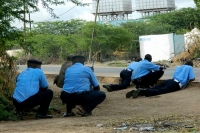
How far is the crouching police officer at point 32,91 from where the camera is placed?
9.72 metres

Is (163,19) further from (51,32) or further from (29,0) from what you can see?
(29,0)

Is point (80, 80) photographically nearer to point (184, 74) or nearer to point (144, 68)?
point (184, 74)

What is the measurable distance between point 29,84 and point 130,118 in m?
2.53

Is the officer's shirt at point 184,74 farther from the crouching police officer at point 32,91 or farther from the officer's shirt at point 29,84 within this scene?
the officer's shirt at point 29,84

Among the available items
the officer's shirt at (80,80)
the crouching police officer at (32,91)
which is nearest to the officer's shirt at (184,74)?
the officer's shirt at (80,80)

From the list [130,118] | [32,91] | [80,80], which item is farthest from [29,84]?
[130,118]

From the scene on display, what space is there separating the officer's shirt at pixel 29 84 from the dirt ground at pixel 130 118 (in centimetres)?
59

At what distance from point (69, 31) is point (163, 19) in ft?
39.8

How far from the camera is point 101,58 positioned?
42.1 m

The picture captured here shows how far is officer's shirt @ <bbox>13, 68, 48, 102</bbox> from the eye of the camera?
971 cm

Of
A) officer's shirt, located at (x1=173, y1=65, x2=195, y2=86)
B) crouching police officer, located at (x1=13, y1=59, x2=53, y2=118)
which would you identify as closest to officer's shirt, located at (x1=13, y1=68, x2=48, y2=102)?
crouching police officer, located at (x1=13, y1=59, x2=53, y2=118)

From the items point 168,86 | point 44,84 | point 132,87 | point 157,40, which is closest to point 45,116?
point 44,84

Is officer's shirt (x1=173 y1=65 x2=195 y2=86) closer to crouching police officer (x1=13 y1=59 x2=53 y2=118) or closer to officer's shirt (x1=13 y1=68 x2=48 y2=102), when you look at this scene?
crouching police officer (x1=13 y1=59 x2=53 y2=118)

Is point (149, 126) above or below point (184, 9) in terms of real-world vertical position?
below
